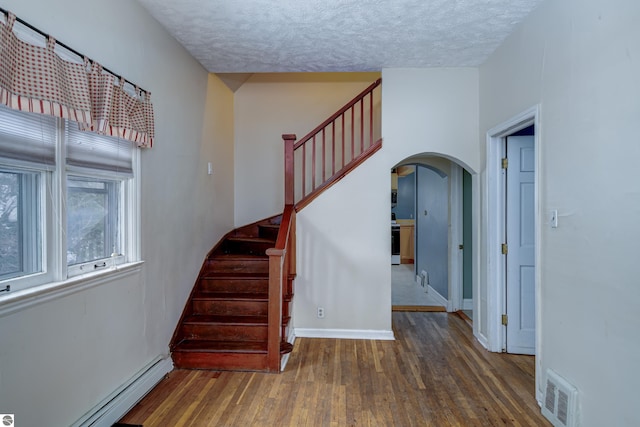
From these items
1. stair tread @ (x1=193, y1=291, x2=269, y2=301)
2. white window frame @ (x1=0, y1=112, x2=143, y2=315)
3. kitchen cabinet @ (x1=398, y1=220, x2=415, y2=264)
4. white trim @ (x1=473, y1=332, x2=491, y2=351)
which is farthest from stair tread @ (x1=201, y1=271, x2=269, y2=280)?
kitchen cabinet @ (x1=398, y1=220, x2=415, y2=264)

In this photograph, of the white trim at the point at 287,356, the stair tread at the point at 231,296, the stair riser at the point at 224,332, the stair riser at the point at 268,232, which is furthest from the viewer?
the stair riser at the point at 268,232

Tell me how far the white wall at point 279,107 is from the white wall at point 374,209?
1.14m

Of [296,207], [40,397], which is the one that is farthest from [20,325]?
[296,207]

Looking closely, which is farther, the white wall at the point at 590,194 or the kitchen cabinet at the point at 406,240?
the kitchen cabinet at the point at 406,240

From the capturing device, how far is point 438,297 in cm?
519

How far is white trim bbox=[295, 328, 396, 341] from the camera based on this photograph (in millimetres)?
3623

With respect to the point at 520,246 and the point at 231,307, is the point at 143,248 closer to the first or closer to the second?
the point at 231,307

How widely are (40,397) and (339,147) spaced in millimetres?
3843

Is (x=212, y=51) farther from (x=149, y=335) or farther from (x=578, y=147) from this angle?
(x=578, y=147)

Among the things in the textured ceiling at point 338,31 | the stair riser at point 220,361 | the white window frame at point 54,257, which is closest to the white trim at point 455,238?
the textured ceiling at point 338,31

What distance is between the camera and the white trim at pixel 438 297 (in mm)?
4701

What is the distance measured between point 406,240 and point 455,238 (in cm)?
472

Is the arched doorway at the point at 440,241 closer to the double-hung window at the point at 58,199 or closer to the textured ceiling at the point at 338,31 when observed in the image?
the textured ceiling at the point at 338,31

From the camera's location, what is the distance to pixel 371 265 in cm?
366
